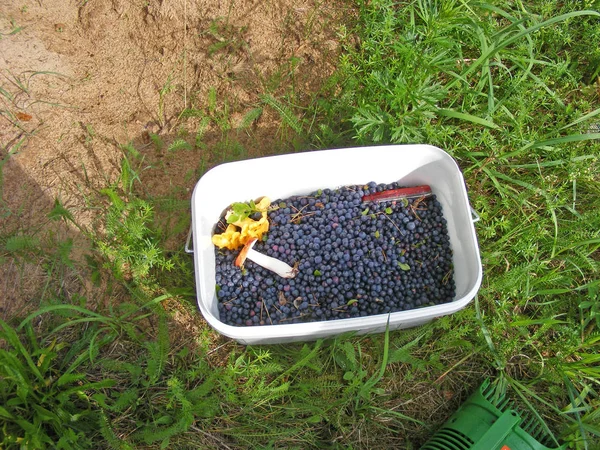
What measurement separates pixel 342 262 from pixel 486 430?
2.78ft

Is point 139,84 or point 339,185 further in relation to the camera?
point 139,84

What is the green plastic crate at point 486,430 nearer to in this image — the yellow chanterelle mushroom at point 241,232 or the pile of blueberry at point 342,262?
the pile of blueberry at point 342,262

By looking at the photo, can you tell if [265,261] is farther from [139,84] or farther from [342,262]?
[139,84]

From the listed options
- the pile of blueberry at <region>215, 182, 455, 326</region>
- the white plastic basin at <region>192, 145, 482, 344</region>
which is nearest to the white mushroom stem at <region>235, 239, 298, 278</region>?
the pile of blueberry at <region>215, 182, 455, 326</region>

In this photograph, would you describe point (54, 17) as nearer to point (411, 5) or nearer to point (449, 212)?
point (411, 5)

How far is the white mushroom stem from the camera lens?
1.95 meters

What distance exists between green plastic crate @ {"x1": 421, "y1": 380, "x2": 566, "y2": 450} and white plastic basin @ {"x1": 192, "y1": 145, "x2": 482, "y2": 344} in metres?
0.40

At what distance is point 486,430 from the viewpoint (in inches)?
72.5

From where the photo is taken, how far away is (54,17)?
2391 millimetres

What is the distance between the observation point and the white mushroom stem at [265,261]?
1952 mm

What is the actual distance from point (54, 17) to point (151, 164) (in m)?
0.92

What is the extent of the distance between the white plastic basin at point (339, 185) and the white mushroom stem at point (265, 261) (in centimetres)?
13

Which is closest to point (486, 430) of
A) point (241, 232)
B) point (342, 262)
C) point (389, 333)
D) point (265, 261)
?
point (389, 333)

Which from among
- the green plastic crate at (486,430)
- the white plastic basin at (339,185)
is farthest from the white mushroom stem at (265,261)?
the green plastic crate at (486,430)
